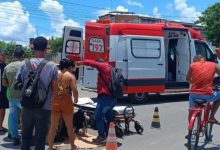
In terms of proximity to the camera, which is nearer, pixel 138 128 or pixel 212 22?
pixel 138 128

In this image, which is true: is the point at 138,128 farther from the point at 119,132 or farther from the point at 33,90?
the point at 33,90

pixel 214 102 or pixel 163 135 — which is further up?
Answer: pixel 214 102

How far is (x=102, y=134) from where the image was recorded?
8.79 m

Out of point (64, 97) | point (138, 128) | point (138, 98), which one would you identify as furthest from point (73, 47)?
point (64, 97)

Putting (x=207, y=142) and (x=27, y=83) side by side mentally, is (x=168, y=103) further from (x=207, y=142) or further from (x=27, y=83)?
(x=27, y=83)

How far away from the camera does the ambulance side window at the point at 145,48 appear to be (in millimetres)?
14852

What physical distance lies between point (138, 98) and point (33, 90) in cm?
1009

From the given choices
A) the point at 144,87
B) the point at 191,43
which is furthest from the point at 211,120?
the point at 191,43

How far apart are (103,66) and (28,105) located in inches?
137

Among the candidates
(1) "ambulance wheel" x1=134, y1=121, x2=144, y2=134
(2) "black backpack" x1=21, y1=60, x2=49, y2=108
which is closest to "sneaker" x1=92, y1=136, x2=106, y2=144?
(1) "ambulance wheel" x1=134, y1=121, x2=144, y2=134

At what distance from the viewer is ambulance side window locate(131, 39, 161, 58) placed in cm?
1485

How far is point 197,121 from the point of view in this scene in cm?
798

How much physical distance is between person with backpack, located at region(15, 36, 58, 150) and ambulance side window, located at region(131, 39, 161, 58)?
9282 millimetres

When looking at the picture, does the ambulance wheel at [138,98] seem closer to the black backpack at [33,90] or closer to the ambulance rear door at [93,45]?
the ambulance rear door at [93,45]
